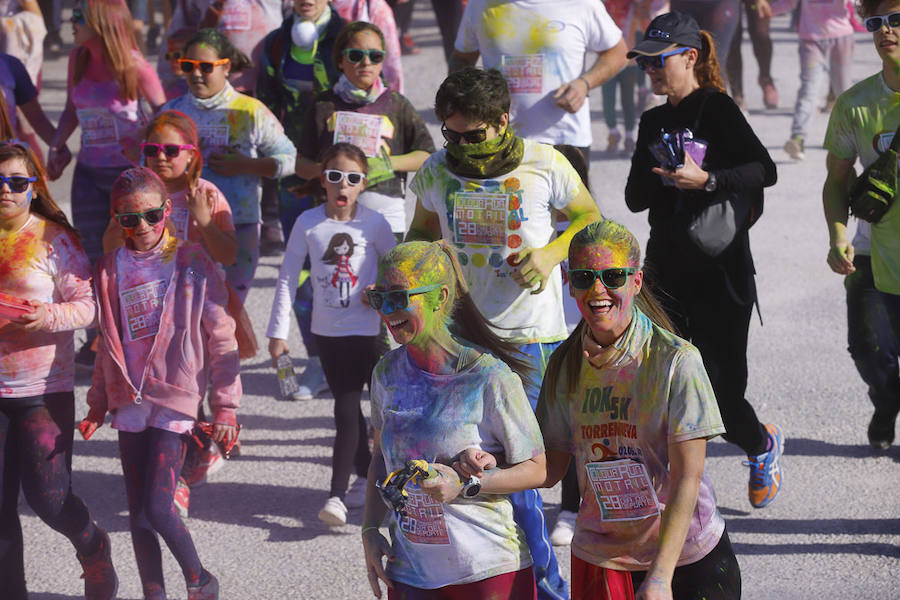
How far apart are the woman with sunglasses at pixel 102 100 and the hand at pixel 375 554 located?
12.9 ft

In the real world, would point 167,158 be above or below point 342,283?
above

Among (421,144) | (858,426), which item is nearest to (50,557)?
(421,144)

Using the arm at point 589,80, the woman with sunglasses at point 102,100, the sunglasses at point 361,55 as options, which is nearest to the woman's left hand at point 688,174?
the arm at point 589,80

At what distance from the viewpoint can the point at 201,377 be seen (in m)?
5.10

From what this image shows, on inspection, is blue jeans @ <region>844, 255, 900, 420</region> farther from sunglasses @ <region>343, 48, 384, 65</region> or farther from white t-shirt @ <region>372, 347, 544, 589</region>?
white t-shirt @ <region>372, 347, 544, 589</region>

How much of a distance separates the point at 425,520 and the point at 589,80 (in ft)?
11.3

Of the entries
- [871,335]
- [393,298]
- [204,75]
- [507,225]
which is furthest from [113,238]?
[871,335]

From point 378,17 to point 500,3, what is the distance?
1271 millimetres

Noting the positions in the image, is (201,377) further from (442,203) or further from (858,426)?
(858,426)

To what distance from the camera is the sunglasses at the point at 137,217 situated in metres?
4.92

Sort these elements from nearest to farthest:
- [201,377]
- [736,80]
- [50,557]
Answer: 1. [201,377]
2. [50,557]
3. [736,80]

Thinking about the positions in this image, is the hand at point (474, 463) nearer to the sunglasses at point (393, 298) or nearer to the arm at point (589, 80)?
the sunglasses at point (393, 298)

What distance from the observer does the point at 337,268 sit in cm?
577

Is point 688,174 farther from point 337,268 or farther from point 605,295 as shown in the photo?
point 605,295
